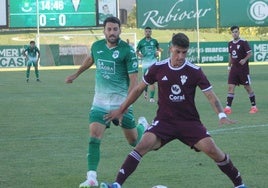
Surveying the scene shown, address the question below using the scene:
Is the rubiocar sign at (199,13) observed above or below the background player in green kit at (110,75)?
above

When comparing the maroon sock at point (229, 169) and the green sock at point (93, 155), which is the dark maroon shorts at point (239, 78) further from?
the maroon sock at point (229, 169)

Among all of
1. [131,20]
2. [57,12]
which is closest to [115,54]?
[57,12]

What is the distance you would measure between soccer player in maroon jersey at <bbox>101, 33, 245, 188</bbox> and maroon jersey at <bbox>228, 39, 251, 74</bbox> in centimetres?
1014

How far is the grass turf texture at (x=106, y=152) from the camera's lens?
372 inches

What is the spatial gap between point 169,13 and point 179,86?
4711 centimetres

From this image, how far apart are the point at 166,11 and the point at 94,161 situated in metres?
46.3

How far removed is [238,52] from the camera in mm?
18172

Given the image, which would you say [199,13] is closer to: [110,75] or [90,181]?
[110,75]

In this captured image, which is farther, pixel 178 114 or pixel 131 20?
pixel 131 20

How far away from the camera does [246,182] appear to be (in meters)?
9.13

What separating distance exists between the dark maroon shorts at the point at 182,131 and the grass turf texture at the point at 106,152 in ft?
3.40

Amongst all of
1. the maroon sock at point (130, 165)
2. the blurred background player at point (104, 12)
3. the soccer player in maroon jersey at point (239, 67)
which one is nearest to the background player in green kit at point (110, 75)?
the maroon sock at point (130, 165)

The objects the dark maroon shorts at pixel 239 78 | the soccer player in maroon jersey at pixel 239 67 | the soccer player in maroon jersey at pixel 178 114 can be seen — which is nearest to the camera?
the soccer player in maroon jersey at pixel 178 114

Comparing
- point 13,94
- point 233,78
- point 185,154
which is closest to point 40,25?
point 13,94
